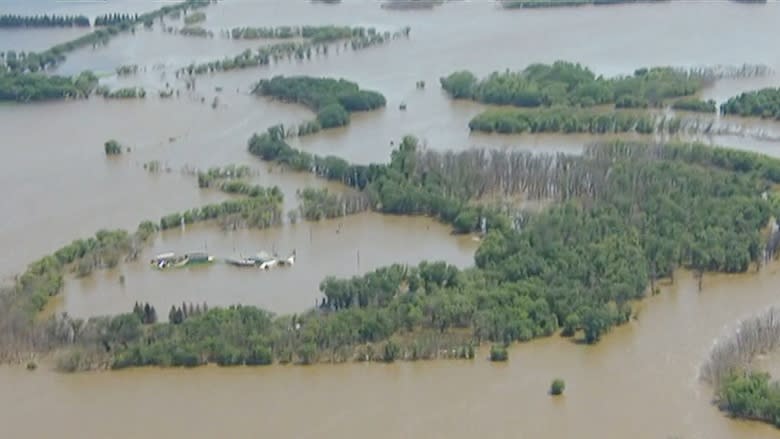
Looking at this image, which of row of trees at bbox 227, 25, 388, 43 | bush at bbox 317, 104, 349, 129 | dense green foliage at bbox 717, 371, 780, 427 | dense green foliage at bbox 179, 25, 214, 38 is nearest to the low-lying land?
dense green foliage at bbox 717, 371, 780, 427

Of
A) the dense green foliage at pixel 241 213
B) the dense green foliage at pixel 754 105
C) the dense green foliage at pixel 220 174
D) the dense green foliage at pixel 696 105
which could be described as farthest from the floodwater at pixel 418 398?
the dense green foliage at pixel 696 105

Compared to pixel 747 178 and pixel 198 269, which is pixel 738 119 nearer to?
pixel 747 178

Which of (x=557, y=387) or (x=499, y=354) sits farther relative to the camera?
(x=499, y=354)

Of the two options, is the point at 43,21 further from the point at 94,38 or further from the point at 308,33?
the point at 308,33

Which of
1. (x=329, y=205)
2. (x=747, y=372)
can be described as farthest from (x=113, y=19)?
(x=747, y=372)

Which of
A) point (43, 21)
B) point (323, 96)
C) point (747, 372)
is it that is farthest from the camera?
point (43, 21)

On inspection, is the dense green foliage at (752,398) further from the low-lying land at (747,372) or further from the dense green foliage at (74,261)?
the dense green foliage at (74,261)
